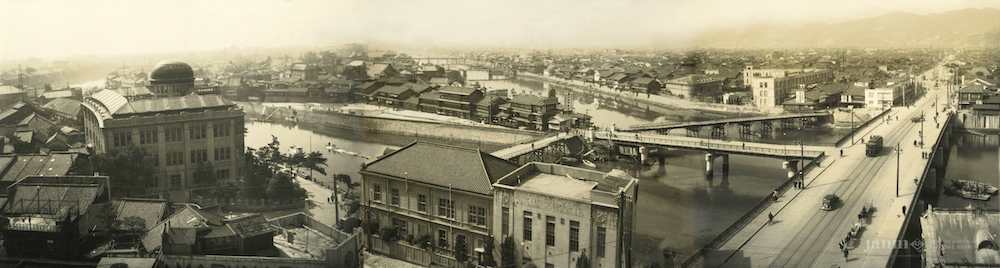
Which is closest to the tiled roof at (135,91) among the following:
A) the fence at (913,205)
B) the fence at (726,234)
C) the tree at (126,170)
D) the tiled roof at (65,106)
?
the tiled roof at (65,106)

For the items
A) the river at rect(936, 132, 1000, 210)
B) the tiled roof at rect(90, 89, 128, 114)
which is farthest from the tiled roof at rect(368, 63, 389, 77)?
the river at rect(936, 132, 1000, 210)

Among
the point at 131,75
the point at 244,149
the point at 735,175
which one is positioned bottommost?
the point at 735,175

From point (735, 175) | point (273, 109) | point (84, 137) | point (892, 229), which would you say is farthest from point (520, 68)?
point (892, 229)

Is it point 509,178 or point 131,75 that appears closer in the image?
point 509,178

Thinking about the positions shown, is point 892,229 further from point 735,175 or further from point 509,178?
point 735,175

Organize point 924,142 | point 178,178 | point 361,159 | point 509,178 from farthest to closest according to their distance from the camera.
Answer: point 924,142 < point 361,159 < point 178,178 < point 509,178

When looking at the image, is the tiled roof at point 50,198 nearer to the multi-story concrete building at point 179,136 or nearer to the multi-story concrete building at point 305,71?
the multi-story concrete building at point 179,136
